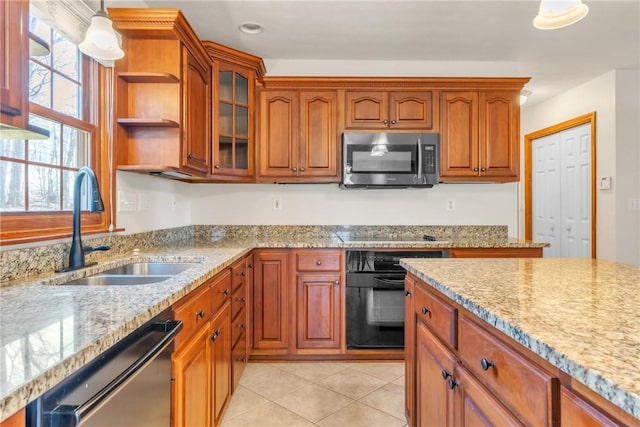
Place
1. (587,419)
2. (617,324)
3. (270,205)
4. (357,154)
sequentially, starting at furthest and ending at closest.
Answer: (270,205)
(357,154)
(617,324)
(587,419)

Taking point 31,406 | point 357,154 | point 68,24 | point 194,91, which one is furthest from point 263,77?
point 31,406

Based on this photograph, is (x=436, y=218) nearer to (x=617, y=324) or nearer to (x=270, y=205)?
(x=270, y=205)

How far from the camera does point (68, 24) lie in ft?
5.91

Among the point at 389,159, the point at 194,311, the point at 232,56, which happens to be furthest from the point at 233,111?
the point at 194,311

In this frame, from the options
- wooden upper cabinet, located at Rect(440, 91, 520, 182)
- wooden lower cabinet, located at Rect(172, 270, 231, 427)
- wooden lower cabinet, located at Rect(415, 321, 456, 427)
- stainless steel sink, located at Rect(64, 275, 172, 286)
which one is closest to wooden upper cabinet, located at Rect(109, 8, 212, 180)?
stainless steel sink, located at Rect(64, 275, 172, 286)

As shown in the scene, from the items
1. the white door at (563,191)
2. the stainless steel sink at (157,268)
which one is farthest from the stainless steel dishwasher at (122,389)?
the white door at (563,191)

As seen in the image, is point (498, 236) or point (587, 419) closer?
point (587, 419)

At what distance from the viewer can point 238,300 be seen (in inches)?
86.4

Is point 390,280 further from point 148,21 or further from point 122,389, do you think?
point 148,21

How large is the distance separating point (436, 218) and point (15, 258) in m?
2.95

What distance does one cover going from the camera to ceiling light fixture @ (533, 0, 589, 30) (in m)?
1.40

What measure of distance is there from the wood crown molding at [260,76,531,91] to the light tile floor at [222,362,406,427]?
2.17 m

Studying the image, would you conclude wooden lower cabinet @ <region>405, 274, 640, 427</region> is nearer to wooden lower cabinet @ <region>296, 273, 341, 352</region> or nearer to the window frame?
wooden lower cabinet @ <region>296, 273, 341, 352</region>

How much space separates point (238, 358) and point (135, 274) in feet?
2.67
